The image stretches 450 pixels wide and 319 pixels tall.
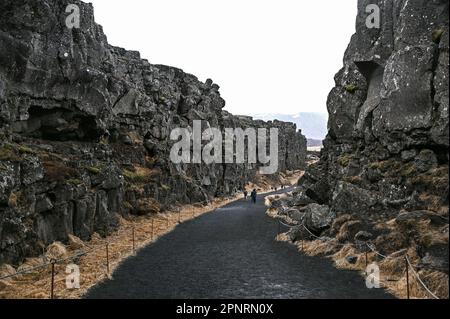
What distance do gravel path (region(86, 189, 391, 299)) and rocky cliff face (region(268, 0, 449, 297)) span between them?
282cm

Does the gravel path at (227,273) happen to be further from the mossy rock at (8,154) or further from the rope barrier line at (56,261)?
the mossy rock at (8,154)

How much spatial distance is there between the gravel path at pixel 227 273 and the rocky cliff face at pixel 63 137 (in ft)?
16.7

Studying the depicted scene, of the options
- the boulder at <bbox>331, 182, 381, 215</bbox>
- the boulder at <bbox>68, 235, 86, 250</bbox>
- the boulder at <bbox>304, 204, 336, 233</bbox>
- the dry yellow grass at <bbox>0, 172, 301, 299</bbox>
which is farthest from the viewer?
the boulder at <bbox>304, 204, 336, 233</bbox>

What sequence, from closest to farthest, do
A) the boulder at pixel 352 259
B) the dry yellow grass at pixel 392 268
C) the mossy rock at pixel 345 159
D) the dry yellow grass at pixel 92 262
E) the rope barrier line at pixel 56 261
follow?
the dry yellow grass at pixel 392 268 < the rope barrier line at pixel 56 261 < the dry yellow grass at pixel 92 262 < the boulder at pixel 352 259 < the mossy rock at pixel 345 159

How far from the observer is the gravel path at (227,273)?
48.8 feet

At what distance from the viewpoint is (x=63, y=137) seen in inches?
1072

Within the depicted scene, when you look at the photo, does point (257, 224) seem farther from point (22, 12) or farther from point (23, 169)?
point (22, 12)

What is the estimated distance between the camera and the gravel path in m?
14.9

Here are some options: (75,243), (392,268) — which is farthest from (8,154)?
(392,268)

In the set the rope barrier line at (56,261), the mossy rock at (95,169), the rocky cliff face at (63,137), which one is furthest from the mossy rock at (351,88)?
the rope barrier line at (56,261)

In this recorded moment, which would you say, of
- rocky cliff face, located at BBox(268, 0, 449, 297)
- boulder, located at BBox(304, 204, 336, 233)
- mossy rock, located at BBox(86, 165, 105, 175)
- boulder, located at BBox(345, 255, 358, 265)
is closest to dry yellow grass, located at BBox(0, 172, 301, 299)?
mossy rock, located at BBox(86, 165, 105, 175)

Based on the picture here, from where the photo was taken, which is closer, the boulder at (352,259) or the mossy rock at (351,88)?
the boulder at (352,259)

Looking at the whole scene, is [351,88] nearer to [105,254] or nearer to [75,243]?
[105,254]

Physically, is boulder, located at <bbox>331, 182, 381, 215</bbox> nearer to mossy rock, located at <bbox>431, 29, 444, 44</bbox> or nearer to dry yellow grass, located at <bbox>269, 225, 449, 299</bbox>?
dry yellow grass, located at <bbox>269, 225, 449, 299</bbox>
